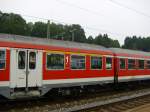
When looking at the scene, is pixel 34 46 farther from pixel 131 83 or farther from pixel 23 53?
pixel 131 83

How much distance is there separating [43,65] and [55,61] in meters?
0.96

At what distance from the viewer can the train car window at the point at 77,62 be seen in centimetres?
1784

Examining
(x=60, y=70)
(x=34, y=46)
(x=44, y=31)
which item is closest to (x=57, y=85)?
(x=60, y=70)

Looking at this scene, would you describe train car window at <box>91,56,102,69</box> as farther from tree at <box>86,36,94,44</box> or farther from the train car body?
tree at <box>86,36,94,44</box>

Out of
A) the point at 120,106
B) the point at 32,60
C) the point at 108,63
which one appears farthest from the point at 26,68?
the point at 108,63

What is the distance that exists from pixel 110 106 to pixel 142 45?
98843mm

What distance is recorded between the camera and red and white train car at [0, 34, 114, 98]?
14228mm

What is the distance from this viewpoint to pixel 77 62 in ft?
59.7

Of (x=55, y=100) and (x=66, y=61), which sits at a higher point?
(x=66, y=61)

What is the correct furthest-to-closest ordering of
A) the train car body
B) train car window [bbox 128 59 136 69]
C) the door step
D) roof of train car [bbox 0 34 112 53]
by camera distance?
train car window [bbox 128 59 136 69] < the train car body < roof of train car [bbox 0 34 112 53] < the door step

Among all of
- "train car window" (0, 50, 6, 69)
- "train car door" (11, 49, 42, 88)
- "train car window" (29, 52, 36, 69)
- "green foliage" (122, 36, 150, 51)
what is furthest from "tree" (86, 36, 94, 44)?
"train car window" (0, 50, 6, 69)

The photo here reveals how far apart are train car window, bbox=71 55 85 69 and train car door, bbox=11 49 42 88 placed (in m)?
2.64

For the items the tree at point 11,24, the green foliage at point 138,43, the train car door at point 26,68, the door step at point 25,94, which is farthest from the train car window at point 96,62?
the green foliage at point 138,43

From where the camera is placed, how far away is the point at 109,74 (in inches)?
851
